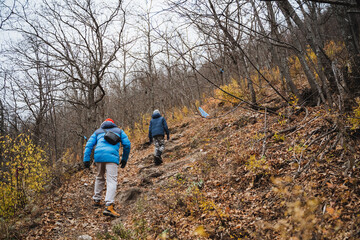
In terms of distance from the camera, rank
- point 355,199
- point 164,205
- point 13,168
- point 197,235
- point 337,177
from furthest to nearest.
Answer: point 13,168
point 164,205
point 197,235
point 337,177
point 355,199

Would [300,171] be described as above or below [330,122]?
below

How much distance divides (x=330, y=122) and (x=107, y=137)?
14.5 ft

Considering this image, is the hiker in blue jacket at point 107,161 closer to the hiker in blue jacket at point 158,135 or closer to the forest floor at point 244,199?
the forest floor at point 244,199

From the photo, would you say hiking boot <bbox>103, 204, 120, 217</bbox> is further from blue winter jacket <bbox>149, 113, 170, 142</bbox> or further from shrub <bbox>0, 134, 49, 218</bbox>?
blue winter jacket <bbox>149, 113, 170, 142</bbox>

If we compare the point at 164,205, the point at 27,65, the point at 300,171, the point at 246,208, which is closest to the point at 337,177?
the point at 300,171

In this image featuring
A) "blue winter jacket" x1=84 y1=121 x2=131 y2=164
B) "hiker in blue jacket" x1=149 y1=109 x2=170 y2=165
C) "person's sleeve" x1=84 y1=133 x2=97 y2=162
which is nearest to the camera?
"blue winter jacket" x1=84 y1=121 x2=131 y2=164

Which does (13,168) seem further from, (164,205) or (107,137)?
(164,205)

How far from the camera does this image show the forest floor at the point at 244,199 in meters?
2.07

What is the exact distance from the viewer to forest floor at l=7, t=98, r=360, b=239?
207 cm

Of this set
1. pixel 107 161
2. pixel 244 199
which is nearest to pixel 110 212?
pixel 107 161

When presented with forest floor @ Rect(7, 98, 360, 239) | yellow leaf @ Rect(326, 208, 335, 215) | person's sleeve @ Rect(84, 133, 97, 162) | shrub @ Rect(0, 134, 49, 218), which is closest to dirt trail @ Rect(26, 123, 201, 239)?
forest floor @ Rect(7, 98, 360, 239)

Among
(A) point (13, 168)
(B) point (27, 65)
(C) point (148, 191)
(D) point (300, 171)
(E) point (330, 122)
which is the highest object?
(B) point (27, 65)

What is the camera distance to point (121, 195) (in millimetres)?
5023

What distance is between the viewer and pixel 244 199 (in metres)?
3.27
